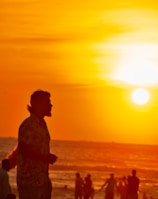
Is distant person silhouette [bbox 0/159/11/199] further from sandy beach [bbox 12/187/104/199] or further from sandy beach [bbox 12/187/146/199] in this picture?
sandy beach [bbox 12/187/104/199]

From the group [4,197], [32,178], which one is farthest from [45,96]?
[4,197]

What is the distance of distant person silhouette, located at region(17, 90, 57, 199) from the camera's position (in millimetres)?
9070

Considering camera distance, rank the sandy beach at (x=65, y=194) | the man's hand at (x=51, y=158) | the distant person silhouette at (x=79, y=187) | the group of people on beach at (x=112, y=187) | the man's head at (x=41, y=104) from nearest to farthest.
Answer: the man's hand at (x=51, y=158) → the man's head at (x=41, y=104) → the group of people on beach at (x=112, y=187) → the distant person silhouette at (x=79, y=187) → the sandy beach at (x=65, y=194)

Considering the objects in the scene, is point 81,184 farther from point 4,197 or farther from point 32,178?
→ point 32,178

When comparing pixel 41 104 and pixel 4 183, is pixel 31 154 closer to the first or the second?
pixel 41 104

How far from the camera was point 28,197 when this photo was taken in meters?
9.11

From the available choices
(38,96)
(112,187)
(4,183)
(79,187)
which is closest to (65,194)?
(79,187)

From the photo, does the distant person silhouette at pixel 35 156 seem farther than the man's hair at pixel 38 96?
No

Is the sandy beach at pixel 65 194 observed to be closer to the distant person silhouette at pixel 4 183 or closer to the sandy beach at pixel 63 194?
the sandy beach at pixel 63 194

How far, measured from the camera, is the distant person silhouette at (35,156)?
907cm

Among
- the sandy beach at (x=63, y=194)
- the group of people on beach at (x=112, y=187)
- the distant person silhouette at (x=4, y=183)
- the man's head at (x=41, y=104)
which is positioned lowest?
the distant person silhouette at (x=4, y=183)

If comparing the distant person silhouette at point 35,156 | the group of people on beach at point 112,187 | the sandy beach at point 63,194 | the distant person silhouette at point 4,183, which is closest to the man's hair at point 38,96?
the distant person silhouette at point 35,156

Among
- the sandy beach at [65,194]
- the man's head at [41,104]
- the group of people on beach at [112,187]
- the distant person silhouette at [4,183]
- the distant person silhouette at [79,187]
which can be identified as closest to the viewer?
the man's head at [41,104]

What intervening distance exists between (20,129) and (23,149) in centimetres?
28
